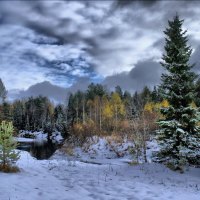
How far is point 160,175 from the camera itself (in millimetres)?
17812

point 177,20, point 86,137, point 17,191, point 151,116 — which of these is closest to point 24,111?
point 86,137

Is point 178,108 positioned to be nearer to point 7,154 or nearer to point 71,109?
point 7,154

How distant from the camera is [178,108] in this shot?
69.3ft

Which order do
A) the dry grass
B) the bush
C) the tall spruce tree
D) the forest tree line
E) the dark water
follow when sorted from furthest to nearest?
the forest tree line, the dark water, the tall spruce tree, the bush, the dry grass

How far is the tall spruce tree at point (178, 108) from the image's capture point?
20.5m

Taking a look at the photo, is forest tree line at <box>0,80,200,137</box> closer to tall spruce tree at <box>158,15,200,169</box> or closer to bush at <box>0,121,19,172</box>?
tall spruce tree at <box>158,15,200,169</box>

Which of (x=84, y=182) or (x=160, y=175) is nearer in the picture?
(x=84, y=182)

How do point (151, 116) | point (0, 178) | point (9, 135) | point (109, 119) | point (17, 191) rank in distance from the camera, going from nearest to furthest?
1. point (17, 191)
2. point (0, 178)
3. point (9, 135)
4. point (151, 116)
5. point (109, 119)

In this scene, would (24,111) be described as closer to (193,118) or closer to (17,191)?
(193,118)

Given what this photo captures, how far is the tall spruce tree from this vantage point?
2045 centimetres

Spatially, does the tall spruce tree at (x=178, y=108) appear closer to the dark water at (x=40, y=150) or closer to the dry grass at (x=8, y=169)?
the dry grass at (x=8, y=169)

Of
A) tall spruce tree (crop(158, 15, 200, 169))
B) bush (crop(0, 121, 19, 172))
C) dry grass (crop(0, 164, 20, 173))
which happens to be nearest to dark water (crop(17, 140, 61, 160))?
tall spruce tree (crop(158, 15, 200, 169))

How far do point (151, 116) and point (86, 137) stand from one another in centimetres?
1326

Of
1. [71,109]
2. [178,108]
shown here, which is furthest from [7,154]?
[71,109]
